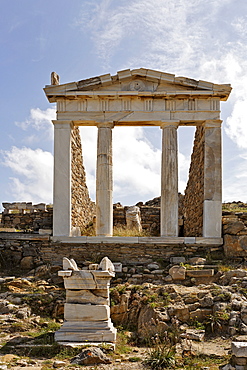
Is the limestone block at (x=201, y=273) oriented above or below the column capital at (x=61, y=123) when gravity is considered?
below

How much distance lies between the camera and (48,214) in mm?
15836

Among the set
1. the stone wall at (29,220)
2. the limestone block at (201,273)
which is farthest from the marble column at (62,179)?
the limestone block at (201,273)

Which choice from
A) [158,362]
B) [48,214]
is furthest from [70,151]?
[158,362]

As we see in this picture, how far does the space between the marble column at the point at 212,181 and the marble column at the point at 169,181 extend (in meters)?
0.96

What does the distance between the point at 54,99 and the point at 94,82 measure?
1441mm

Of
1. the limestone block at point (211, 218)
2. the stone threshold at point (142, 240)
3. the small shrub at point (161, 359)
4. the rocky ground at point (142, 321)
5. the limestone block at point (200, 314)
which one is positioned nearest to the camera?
the small shrub at point (161, 359)

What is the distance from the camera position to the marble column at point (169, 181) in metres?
13.8

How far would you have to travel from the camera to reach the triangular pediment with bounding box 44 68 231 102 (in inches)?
551

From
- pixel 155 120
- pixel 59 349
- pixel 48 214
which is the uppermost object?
pixel 155 120

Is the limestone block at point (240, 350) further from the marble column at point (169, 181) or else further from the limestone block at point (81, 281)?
the marble column at point (169, 181)

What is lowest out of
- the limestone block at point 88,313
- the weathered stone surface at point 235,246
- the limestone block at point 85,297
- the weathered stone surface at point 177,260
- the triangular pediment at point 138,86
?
the limestone block at point 88,313

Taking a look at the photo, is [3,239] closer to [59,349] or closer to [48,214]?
[48,214]

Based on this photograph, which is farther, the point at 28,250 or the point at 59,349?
the point at 28,250

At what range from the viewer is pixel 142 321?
950 centimetres
